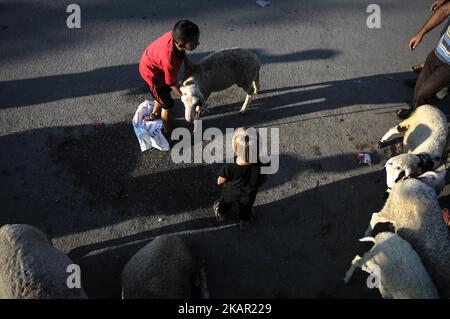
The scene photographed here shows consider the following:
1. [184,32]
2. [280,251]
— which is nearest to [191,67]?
[184,32]

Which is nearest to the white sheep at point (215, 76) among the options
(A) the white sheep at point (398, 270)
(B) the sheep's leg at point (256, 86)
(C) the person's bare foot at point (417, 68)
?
(B) the sheep's leg at point (256, 86)

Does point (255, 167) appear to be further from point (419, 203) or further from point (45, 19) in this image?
point (45, 19)

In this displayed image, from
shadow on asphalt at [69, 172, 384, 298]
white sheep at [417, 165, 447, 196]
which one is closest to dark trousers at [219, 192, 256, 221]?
shadow on asphalt at [69, 172, 384, 298]

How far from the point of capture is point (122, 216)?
16.5 feet

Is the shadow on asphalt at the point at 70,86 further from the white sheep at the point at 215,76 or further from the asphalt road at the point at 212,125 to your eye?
the white sheep at the point at 215,76

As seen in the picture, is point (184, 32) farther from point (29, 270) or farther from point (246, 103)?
point (29, 270)

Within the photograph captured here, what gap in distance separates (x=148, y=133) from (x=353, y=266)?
3554 millimetres

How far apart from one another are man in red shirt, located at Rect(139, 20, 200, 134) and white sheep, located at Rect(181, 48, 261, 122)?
18 cm

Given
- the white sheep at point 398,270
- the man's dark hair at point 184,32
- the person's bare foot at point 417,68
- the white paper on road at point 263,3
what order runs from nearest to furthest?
the white sheep at point 398,270 → the man's dark hair at point 184,32 → the person's bare foot at point 417,68 → the white paper on road at point 263,3

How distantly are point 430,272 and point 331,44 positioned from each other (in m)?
4.94

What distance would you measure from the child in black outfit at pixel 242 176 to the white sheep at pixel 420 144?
196 cm

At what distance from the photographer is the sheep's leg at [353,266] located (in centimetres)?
425

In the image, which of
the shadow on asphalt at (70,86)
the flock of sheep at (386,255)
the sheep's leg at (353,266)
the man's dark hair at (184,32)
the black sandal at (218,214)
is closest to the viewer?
the flock of sheep at (386,255)

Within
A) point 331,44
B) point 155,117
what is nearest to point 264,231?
point 155,117
